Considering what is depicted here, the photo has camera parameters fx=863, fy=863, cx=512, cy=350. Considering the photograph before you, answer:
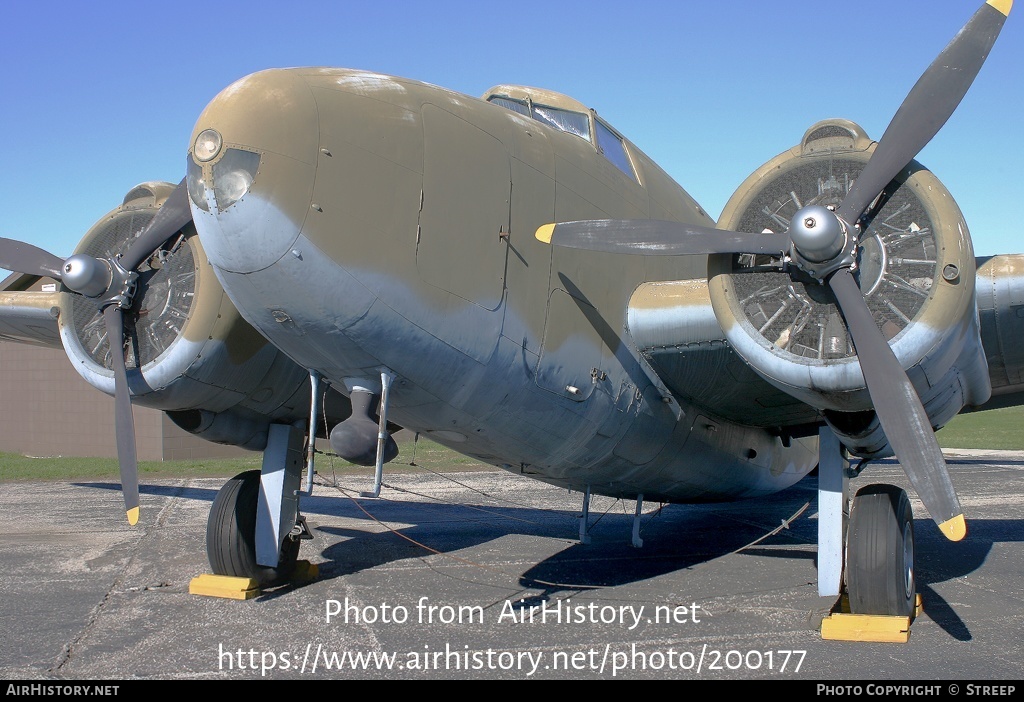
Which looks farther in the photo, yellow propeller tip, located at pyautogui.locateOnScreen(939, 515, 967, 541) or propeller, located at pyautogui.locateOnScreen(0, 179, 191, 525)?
propeller, located at pyautogui.locateOnScreen(0, 179, 191, 525)

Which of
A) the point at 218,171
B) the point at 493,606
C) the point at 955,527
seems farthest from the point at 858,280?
the point at 218,171

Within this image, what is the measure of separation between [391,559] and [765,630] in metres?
4.72

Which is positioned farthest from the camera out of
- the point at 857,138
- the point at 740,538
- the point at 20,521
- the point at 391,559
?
the point at 20,521

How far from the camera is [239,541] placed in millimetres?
8414

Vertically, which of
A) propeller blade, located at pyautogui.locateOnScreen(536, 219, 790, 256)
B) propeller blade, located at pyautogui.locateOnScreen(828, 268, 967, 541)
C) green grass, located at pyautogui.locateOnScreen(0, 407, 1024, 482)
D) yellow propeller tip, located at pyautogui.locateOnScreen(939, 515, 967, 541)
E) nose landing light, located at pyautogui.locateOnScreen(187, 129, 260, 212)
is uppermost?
nose landing light, located at pyautogui.locateOnScreen(187, 129, 260, 212)

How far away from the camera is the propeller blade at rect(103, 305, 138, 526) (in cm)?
772

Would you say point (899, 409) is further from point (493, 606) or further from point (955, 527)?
point (493, 606)

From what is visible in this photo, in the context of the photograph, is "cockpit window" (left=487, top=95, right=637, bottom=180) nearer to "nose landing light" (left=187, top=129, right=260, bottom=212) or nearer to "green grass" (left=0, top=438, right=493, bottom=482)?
"nose landing light" (left=187, top=129, right=260, bottom=212)

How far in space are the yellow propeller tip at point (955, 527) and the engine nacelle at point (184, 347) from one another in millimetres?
5860

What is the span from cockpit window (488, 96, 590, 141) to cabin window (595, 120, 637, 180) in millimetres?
184

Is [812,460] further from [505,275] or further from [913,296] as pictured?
[505,275]

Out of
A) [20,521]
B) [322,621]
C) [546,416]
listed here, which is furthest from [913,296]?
[20,521]

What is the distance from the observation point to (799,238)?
582 centimetres

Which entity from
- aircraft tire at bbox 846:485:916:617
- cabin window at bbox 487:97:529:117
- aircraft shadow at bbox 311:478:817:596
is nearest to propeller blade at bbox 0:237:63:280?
aircraft shadow at bbox 311:478:817:596
